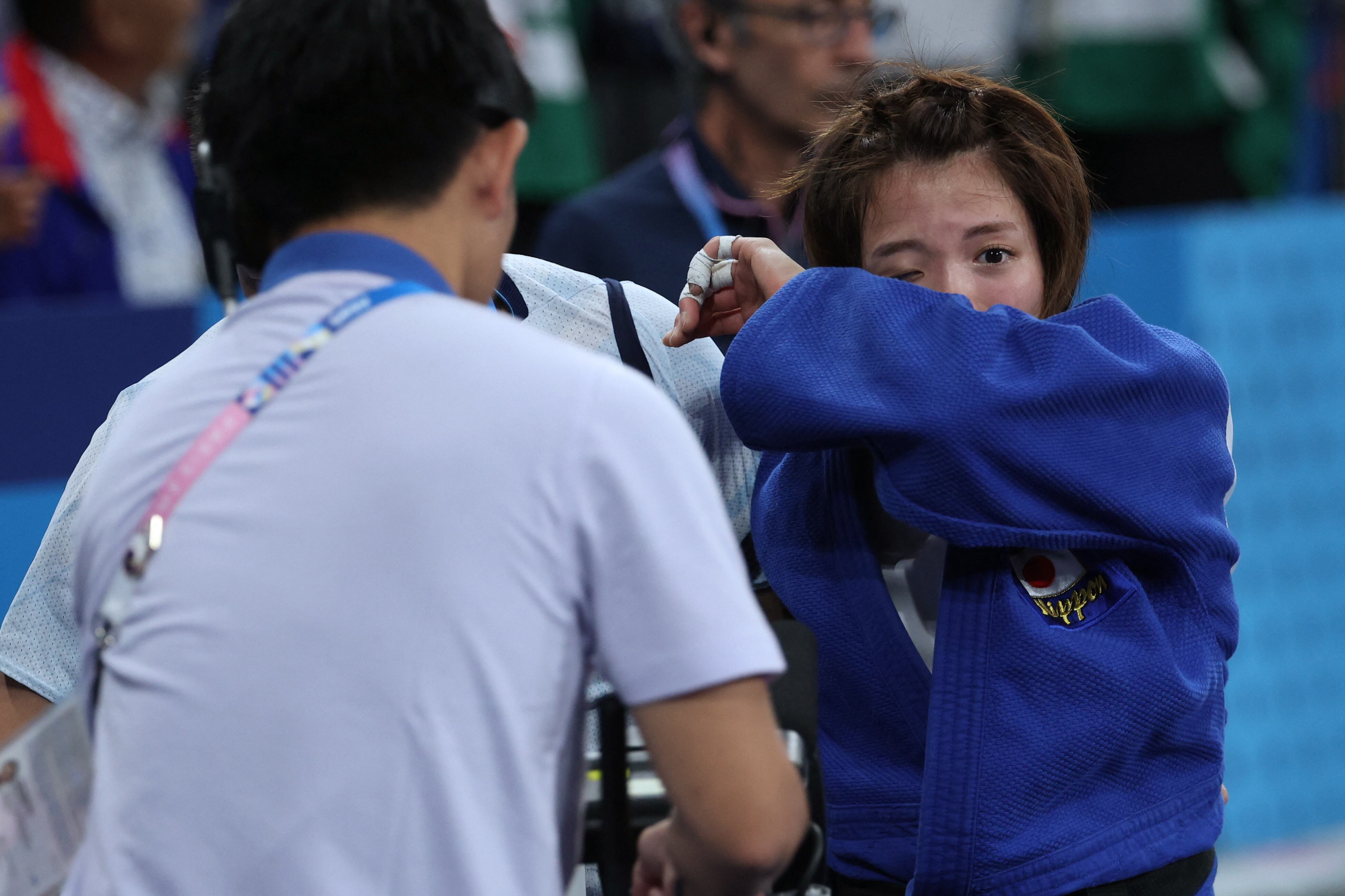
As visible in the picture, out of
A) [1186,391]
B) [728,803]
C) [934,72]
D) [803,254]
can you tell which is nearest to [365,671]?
[728,803]

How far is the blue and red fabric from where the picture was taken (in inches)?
119

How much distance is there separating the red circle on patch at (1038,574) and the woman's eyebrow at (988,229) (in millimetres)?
347

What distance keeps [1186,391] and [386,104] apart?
0.81 m

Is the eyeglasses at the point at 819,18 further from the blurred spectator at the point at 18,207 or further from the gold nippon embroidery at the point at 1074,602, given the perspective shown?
the gold nippon embroidery at the point at 1074,602

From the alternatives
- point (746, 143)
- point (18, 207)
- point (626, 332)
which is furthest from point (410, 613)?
point (18, 207)

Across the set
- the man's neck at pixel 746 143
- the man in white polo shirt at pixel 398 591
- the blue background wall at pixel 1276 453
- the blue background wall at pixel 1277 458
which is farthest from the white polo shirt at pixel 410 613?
the blue background wall at pixel 1277 458

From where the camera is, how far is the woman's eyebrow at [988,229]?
1.48 meters

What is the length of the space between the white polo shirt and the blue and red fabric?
2337 millimetres

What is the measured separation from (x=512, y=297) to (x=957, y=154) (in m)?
0.49

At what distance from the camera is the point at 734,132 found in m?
2.93

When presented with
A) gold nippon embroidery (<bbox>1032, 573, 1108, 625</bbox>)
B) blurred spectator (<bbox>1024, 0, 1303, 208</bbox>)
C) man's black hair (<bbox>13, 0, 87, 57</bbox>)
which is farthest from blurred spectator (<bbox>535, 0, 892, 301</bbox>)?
blurred spectator (<bbox>1024, 0, 1303, 208</bbox>)

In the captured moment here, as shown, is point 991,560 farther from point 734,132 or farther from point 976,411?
point 734,132

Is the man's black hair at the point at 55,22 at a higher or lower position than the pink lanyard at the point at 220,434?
higher

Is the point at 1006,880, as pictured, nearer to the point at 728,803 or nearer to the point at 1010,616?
the point at 1010,616
